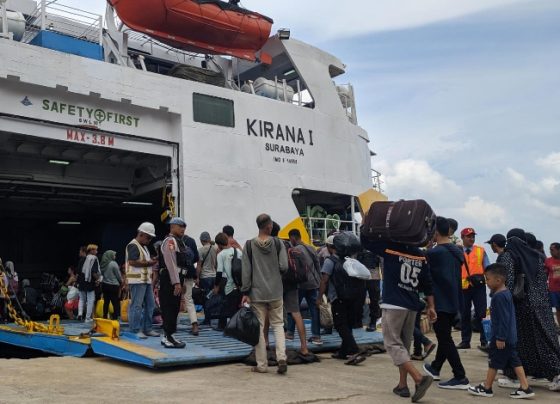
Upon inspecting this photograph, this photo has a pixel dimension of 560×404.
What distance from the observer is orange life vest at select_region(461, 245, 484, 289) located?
7066mm

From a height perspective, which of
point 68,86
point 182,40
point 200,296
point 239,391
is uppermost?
point 182,40

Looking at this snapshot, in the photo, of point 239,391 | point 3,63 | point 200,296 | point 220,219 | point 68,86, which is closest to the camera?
point 239,391

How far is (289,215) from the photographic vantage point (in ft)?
39.3

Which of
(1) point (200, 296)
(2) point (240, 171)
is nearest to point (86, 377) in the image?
(1) point (200, 296)

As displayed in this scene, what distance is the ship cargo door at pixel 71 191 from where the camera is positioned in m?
10.2

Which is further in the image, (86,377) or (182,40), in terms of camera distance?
(182,40)

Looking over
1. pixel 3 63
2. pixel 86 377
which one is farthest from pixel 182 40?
pixel 86 377

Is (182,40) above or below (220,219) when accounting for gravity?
above

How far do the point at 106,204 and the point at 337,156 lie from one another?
6209 mm

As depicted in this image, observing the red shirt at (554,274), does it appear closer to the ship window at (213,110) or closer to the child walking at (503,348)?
the child walking at (503,348)

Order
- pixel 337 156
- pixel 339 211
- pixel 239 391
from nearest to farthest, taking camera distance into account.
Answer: pixel 239 391 < pixel 337 156 < pixel 339 211

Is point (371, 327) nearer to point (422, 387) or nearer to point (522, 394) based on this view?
point (522, 394)

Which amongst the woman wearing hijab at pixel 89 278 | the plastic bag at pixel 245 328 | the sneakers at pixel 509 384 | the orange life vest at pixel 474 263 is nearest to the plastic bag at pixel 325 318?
the orange life vest at pixel 474 263

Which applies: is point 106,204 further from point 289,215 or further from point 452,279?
point 452,279
